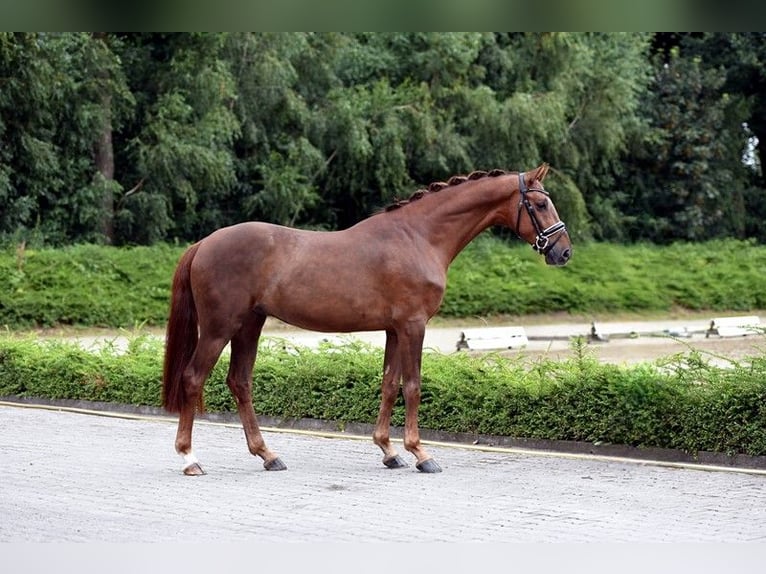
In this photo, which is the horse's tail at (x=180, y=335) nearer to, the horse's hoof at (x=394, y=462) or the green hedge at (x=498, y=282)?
the horse's hoof at (x=394, y=462)

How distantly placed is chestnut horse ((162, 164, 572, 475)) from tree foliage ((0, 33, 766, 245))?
747 inches

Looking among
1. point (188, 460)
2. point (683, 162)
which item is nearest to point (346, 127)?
point (683, 162)

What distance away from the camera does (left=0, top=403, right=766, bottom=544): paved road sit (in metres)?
5.68

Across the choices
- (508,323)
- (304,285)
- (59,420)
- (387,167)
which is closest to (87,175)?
(387,167)

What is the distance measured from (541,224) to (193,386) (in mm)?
2750

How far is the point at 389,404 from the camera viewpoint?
830 centimetres

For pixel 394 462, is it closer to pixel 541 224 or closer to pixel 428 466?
pixel 428 466

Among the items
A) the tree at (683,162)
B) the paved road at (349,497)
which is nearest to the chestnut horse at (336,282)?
the paved road at (349,497)

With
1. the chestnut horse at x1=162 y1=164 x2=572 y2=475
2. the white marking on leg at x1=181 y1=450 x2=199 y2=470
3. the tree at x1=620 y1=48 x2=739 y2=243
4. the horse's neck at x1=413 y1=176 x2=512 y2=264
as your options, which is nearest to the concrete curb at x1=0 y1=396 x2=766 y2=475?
the chestnut horse at x1=162 y1=164 x2=572 y2=475

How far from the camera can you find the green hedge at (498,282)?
82.9 feet

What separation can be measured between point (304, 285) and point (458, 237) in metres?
1.21

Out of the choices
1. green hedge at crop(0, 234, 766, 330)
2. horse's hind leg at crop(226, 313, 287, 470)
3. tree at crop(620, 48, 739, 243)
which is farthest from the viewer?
tree at crop(620, 48, 739, 243)

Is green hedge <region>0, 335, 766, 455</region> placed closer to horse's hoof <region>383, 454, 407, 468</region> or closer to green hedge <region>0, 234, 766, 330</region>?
horse's hoof <region>383, 454, 407, 468</region>

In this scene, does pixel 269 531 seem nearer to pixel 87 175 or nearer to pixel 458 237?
pixel 458 237
